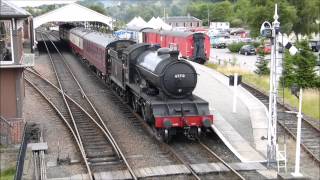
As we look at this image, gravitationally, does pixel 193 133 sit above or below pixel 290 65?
below

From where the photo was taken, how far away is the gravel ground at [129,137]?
1495 cm

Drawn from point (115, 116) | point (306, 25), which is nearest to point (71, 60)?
point (306, 25)

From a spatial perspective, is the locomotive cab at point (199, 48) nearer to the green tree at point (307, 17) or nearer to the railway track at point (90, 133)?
the green tree at point (307, 17)

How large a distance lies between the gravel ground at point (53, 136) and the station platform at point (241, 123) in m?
4.97

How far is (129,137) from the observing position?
1736 cm

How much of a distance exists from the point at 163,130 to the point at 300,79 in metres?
13.1

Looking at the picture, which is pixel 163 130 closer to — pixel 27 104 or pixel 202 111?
pixel 202 111

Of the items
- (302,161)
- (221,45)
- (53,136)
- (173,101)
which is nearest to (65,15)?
(221,45)

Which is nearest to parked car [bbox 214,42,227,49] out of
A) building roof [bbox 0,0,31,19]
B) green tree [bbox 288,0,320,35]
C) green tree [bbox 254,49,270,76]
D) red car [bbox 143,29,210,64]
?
green tree [bbox 288,0,320,35]

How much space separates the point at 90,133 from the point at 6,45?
166 inches

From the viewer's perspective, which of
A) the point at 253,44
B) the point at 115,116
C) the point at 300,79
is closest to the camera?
the point at 115,116

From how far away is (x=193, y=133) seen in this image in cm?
1688

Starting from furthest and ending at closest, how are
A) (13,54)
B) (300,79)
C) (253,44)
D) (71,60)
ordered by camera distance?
(253,44)
(71,60)
(300,79)
(13,54)

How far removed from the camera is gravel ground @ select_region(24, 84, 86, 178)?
14.0 metres
